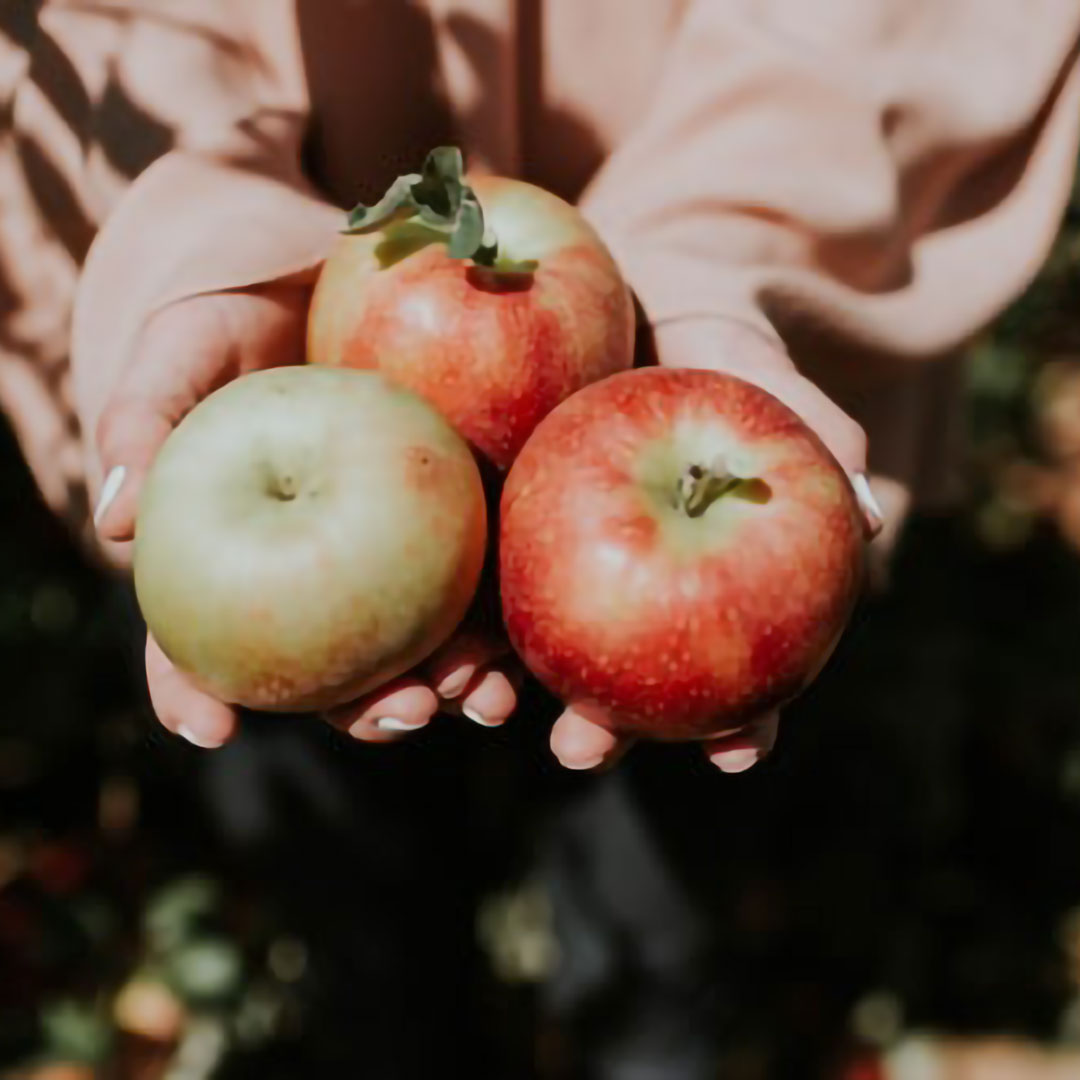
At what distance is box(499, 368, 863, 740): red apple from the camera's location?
103 cm

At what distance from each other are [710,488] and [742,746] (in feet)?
0.71

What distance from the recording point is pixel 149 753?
235 cm

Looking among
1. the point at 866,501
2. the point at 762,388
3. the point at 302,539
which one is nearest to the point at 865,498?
the point at 866,501

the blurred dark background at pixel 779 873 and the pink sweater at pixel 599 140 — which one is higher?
the pink sweater at pixel 599 140

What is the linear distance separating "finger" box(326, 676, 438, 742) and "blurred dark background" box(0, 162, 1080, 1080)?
1.05 metres

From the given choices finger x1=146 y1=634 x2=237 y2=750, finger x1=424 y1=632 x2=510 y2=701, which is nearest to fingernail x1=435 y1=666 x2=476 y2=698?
finger x1=424 y1=632 x2=510 y2=701

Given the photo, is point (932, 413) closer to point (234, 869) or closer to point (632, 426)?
point (632, 426)

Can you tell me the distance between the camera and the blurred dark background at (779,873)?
2.20 meters

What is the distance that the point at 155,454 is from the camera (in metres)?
1.10

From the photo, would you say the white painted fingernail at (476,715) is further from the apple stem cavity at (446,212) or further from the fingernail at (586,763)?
the apple stem cavity at (446,212)

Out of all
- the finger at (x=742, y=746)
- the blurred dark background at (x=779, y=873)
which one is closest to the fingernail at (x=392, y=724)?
the finger at (x=742, y=746)

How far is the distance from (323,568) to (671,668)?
25cm

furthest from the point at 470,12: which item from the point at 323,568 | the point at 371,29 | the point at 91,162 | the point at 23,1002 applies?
the point at 23,1002

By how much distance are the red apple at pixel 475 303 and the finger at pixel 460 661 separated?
0.46ft
